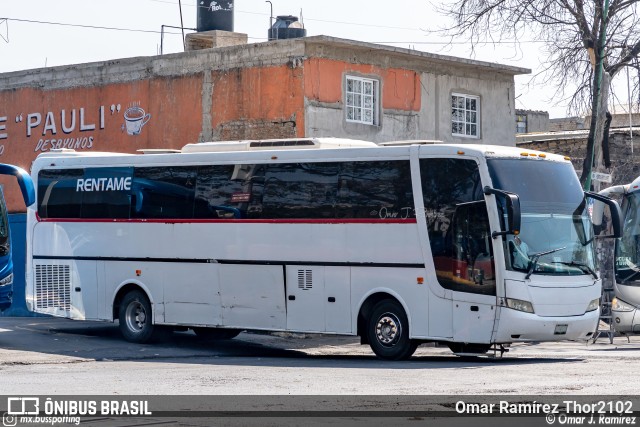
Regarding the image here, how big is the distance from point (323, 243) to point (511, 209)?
3.53m

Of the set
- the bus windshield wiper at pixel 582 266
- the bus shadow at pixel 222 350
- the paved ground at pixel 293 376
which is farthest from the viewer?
the bus shadow at pixel 222 350

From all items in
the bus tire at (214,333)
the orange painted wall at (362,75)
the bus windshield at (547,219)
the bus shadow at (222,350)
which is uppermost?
the orange painted wall at (362,75)

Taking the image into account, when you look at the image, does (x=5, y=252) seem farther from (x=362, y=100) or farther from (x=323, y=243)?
(x=362, y=100)

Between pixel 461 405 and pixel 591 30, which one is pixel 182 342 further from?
pixel 591 30

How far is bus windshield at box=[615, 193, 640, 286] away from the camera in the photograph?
2294 cm

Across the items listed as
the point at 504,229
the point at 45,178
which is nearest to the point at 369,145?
the point at 504,229

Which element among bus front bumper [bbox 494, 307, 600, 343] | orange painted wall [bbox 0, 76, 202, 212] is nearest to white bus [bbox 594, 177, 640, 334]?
bus front bumper [bbox 494, 307, 600, 343]

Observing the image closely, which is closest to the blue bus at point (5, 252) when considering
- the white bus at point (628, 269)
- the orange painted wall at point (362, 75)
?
the orange painted wall at point (362, 75)

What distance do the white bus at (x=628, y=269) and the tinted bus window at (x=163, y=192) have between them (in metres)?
8.37

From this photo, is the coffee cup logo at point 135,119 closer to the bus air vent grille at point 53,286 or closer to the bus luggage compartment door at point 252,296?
the bus air vent grille at point 53,286

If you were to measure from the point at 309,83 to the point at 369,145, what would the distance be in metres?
6.31

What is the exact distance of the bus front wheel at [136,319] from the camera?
68.6 feet

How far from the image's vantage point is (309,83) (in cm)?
2516

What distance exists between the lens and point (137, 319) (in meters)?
21.2
